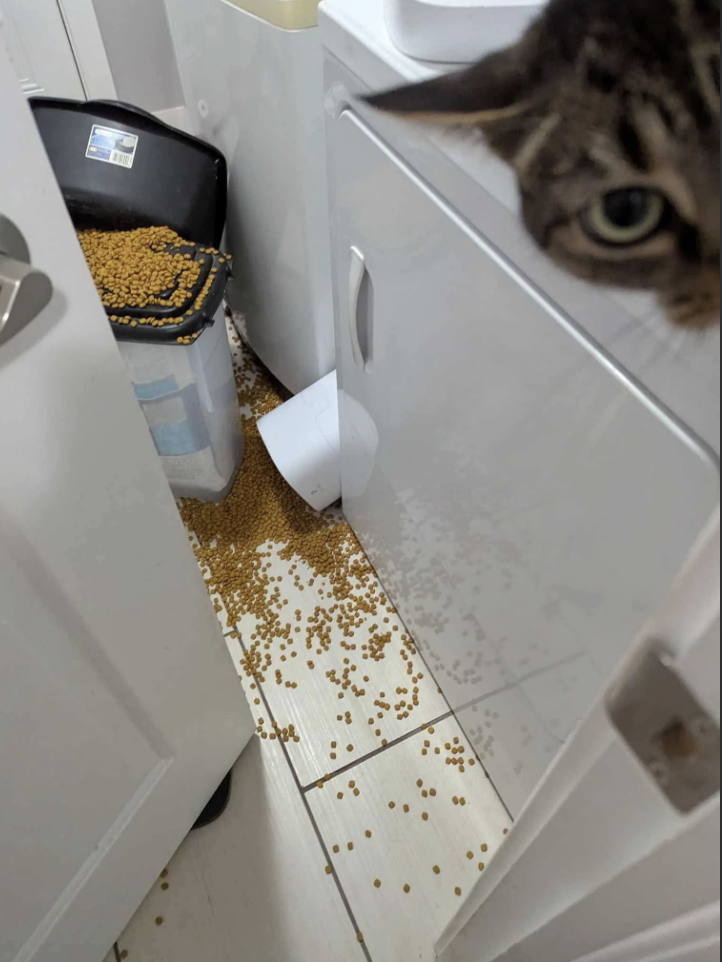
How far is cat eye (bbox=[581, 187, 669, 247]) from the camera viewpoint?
0.29 m

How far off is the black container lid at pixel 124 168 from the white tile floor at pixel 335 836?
0.68 metres

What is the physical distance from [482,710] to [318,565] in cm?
37

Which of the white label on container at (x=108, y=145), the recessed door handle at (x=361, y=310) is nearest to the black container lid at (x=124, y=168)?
the white label on container at (x=108, y=145)

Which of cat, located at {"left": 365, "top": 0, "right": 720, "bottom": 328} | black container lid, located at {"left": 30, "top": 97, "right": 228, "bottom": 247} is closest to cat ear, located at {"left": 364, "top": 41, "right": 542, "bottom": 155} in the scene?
cat, located at {"left": 365, "top": 0, "right": 720, "bottom": 328}

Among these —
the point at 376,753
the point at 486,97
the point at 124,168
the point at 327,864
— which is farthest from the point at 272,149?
the point at 327,864

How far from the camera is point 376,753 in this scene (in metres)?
0.91

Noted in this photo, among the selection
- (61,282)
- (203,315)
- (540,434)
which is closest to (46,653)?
(61,282)

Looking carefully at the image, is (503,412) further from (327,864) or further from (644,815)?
(327,864)

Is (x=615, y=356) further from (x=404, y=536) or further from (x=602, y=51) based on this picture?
(x=404, y=536)

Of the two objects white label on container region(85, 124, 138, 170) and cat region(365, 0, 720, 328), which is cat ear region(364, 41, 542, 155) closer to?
cat region(365, 0, 720, 328)

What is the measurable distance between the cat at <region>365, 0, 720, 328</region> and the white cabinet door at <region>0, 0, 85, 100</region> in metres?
1.26

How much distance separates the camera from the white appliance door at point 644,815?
20 cm

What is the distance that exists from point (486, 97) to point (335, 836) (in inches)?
33.2

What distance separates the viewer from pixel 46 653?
0.46 meters
